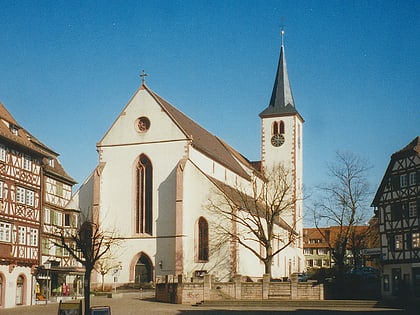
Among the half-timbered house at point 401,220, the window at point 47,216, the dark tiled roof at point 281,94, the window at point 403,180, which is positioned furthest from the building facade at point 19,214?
the dark tiled roof at point 281,94

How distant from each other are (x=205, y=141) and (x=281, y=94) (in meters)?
16.9

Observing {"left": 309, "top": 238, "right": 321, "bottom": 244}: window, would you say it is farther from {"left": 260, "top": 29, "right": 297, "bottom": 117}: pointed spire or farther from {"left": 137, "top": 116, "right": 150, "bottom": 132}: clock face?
{"left": 137, "top": 116, "right": 150, "bottom": 132}: clock face

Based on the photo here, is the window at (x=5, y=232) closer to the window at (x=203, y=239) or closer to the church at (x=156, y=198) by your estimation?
the church at (x=156, y=198)

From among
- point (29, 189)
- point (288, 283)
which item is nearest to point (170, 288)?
point (288, 283)

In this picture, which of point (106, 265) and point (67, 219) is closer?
point (67, 219)

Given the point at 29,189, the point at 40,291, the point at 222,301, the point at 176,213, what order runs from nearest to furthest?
the point at 222,301, the point at 29,189, the point at 40,291, the point at 176,213

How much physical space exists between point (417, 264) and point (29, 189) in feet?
81.5

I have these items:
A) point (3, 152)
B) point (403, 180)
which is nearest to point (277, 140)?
point (403, 180)

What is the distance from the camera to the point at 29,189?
45.5 meters

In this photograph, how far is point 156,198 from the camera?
56.9 m

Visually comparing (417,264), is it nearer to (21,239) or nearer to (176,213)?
(176,213)

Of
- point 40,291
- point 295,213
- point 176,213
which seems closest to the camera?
point 40,291

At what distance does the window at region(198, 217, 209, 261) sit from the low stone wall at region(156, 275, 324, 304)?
10239 mm

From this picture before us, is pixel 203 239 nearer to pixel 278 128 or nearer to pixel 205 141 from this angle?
pixel 205 141
